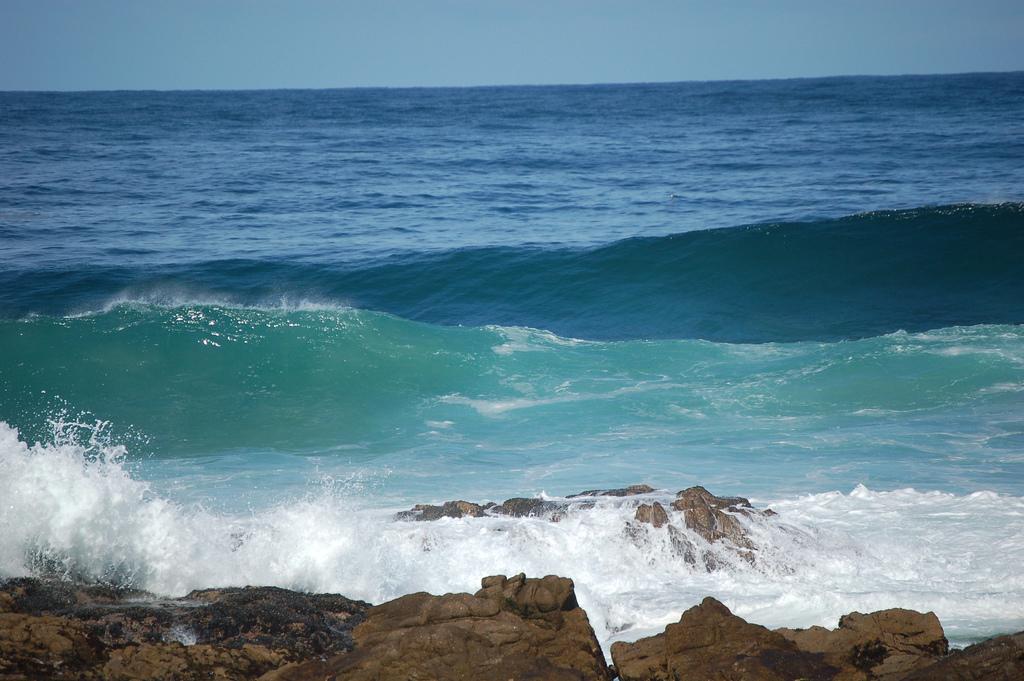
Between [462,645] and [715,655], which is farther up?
[462,645]

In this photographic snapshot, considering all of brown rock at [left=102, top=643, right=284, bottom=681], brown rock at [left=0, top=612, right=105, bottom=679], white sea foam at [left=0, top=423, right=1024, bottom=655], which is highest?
brown rock at [left=0, top=612, right=105, bottom=679]

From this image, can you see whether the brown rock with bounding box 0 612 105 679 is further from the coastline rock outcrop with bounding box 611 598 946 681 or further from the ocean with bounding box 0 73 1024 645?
the coastline rock outcrop with bounding box 611 598 946 681

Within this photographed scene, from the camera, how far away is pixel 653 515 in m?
7.95

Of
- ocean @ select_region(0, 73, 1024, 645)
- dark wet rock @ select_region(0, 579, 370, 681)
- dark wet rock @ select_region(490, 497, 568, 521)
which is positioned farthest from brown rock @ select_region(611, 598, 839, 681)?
dark wet rock @ select_region(490, 497, 568, 521)

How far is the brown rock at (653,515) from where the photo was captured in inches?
311

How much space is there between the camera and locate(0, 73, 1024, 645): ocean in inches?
291

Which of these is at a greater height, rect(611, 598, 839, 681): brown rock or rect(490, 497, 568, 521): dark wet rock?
rect(611, 598, 839, 681): brown rock

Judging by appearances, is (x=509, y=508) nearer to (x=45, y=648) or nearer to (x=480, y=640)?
(x=480, y=640)

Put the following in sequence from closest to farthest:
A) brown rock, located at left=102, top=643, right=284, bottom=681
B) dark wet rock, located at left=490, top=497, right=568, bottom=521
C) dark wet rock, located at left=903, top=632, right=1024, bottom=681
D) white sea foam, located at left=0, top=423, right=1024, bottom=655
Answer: dark wet rock, located at left=903, top=632, right=1024, bottom=681
brown rock, located at left=102, top=643, right=284, bottom=681
white sea foam, located at left=0, top=423, right=1024, bottom=655
dark wet rock, located at left=490, top=497, right=568, bottom=521

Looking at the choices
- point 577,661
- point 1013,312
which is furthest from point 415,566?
point 1013,312

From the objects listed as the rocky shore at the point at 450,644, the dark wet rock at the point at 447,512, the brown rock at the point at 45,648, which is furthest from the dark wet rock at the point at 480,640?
the dark wet rock at the point at 447,512

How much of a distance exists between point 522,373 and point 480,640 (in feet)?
32.6

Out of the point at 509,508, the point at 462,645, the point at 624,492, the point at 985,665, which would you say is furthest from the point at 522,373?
the point at 985,665

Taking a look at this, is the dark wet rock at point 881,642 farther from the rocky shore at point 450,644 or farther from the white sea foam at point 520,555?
the white sea foam at point 520,555
